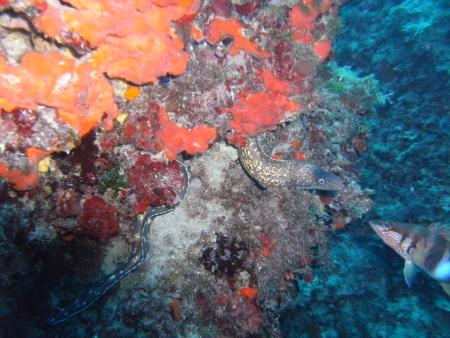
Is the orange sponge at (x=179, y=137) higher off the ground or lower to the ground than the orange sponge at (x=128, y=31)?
lower

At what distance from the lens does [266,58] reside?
179 inches

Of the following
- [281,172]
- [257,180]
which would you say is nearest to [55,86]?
[257,180]

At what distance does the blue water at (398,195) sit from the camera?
4566mm

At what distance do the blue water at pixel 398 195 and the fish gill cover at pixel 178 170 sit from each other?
0.16 feet

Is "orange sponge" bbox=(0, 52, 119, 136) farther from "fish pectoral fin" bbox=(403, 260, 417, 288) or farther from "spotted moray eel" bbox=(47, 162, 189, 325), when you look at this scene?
"fish pectoral fin" bbox=(403, 260, 417, 288)

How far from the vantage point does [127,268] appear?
4.38m

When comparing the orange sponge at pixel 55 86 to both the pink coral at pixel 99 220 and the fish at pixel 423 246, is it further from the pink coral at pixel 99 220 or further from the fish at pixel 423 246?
the fish at pixel 423 246

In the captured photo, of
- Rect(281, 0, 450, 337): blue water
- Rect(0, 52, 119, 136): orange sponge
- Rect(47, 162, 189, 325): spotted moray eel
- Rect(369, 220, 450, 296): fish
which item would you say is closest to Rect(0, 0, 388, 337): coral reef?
Rect(0, 52, 119, 136): orange sponge

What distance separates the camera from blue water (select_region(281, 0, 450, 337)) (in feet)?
15.0

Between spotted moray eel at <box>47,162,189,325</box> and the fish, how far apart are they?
3216 mm

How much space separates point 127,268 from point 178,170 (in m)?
1.77

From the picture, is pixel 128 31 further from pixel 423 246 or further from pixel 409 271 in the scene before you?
pixel 409 271

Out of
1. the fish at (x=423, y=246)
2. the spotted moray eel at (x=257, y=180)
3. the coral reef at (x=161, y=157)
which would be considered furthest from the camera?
the spotted moray eel at (x=257, y=180)

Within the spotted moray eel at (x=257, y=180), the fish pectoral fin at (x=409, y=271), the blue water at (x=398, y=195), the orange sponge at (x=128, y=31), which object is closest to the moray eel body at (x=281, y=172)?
the spotted moray eel at (x=257, y=180)
